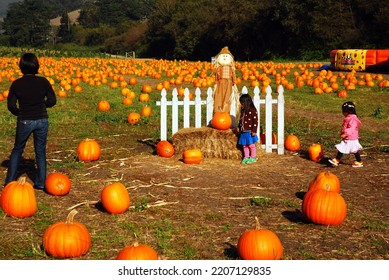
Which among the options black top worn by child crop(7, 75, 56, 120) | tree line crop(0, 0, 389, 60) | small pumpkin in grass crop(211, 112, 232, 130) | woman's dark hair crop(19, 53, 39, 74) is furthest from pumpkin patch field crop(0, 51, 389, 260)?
tree line crop(0, 0, 389, 60)

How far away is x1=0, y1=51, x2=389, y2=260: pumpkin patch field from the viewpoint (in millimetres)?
5809

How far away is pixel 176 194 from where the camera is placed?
822cm

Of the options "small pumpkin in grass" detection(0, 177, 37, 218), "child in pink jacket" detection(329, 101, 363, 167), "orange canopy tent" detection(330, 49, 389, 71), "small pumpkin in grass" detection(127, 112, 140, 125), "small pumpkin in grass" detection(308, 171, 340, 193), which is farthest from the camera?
"orange canopy tent" detection(330, 49, 389, 71)

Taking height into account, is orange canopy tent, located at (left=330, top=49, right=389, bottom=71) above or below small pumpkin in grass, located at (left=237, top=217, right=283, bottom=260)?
above

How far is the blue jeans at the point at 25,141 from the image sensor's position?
7961 millimetres

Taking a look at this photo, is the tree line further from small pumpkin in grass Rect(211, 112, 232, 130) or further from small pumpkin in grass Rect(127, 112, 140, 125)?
small pumpkin in grass Rect(211, 112, 232, 130)

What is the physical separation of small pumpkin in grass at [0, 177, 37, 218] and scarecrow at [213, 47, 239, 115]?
16.8 feet

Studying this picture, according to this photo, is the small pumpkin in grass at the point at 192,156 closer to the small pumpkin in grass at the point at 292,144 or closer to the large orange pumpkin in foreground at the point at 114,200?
the small pumpkin in grass at the point at 292,144

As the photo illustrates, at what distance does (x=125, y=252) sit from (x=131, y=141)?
25.1 ft

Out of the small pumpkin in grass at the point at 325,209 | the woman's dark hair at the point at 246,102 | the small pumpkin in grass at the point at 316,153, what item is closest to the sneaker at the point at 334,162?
the small pumpkin in grass at the point at 316,153

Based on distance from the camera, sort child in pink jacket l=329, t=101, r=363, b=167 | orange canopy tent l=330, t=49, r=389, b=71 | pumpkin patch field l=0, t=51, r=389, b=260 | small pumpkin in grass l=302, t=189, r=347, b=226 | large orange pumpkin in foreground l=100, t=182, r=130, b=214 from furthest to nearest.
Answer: orange canopy tent l=330, t=49, r=389, b=71, child in pink jacket l=329, t=101, r=363, b=167, large orange pumpkin in foreground l=100, t=182, r=130, b=214, small pumpkin in grass l=302, t=189, r=347, b=226, pumpkin patch field l=0, t=51, r=389, b=260

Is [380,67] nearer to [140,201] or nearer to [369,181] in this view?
[369,181]

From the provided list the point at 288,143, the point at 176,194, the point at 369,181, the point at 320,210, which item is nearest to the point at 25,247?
the point at 176,194

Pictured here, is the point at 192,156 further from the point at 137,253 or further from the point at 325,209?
the point at 137,253
